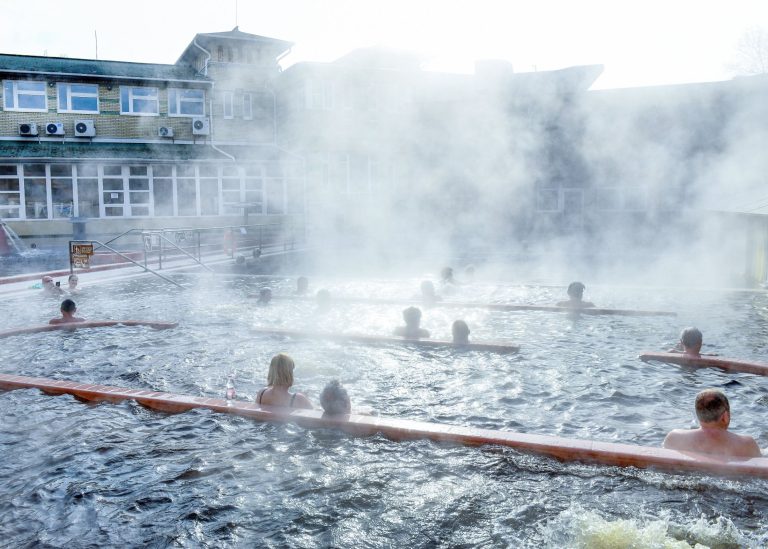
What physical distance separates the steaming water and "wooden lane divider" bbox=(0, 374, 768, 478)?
0.32 feet

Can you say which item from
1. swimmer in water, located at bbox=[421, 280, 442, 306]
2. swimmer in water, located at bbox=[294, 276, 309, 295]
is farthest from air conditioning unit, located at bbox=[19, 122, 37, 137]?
swimmer in water, located at bbox=[421, 280, 442, 306]

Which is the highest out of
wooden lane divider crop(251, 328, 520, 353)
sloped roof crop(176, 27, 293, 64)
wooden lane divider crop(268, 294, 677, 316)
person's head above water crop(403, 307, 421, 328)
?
sloped roof crop(176, 27, 293, 64)

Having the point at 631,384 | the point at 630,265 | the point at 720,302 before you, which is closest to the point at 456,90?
the point at 630,265

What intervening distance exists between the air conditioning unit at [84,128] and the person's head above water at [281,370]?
2173 centimetres

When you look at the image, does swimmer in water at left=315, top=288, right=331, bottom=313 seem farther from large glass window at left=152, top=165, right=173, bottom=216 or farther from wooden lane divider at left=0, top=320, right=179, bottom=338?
large glass window at left=152, top=165, right=173, bottom=216

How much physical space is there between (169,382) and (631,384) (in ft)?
16.6

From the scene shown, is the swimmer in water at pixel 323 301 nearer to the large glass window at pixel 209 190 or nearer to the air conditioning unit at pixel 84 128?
the large glass window at pixel 209 190

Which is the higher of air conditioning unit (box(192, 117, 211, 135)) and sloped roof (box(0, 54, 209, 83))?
sloped roof (box(0, 54, 209, 83))

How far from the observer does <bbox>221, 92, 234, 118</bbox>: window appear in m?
26.4

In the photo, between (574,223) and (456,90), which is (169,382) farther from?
(456,90)

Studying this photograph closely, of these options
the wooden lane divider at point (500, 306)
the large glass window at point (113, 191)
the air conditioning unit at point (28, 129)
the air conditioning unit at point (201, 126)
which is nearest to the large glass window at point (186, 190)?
the air conditioning unit at point (201, 126)

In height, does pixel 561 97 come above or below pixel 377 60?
below

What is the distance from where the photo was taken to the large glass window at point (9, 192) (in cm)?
2247

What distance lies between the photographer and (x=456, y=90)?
87.5ft
